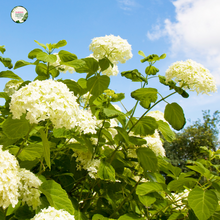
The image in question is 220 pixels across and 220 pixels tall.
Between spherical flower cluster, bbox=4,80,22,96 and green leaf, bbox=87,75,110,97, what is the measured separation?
873 mm

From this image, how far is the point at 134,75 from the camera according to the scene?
1941mm

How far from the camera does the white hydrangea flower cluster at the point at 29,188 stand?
1.30m

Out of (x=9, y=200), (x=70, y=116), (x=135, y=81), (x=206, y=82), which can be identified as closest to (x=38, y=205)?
(x=9, y=200)

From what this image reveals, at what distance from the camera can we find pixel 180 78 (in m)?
2.02

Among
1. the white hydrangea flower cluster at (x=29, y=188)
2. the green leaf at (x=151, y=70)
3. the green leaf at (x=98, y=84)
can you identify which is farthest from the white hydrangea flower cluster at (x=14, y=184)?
the green leaf at (x=151, y=70)

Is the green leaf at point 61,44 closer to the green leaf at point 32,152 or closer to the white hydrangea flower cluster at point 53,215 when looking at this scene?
the green leaf at point 32,152

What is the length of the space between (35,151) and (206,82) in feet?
5.01

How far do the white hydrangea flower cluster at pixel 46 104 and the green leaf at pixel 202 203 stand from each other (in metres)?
1.09

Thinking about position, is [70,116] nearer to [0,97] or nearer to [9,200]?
[9,200]

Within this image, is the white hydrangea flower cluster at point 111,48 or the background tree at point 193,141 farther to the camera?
the background tree at point 193,141

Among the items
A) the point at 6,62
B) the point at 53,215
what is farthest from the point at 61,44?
the point at 53,215

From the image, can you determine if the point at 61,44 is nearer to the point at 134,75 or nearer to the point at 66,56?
the point at 66,56

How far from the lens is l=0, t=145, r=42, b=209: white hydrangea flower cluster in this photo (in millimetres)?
1171

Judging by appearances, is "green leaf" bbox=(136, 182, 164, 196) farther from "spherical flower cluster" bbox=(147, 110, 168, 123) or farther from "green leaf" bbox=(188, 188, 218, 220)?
"spherical flower cluster" bbox=(147, 110, 168, 123)
